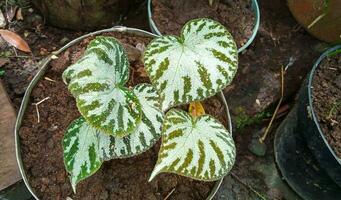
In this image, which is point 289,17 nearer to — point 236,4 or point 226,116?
point 236,4

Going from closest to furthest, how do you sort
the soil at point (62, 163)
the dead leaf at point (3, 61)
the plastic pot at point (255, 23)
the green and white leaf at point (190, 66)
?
1. the green and white leaf at point (190, 66)
2. the soil at point (62, 163)
3. the plastic pot at point (255, 23)
4. the dead leaf at point (3, 61)

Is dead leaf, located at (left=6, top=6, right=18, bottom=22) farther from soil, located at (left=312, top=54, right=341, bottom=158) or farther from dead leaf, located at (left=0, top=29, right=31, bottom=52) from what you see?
soil, located at (left=312, top=54, right=341, bottom=158)

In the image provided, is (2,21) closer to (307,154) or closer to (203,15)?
(203,15)

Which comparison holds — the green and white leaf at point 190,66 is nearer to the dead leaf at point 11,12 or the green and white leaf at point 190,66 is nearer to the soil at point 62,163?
the soil at point 62,163

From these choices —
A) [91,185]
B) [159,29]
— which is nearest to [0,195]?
[91,185]

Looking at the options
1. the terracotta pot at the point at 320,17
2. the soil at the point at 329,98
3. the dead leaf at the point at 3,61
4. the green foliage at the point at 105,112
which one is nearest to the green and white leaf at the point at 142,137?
the green foliage at the point at 105,112

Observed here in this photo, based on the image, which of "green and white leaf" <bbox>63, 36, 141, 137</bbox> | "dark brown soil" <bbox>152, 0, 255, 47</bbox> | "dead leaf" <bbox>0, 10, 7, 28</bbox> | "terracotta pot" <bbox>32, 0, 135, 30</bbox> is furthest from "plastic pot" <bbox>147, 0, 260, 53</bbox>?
"dead leaf" <bbox>0, 10, 7, 28</bbox>

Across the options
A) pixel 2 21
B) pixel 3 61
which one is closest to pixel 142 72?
pixel 3 61
